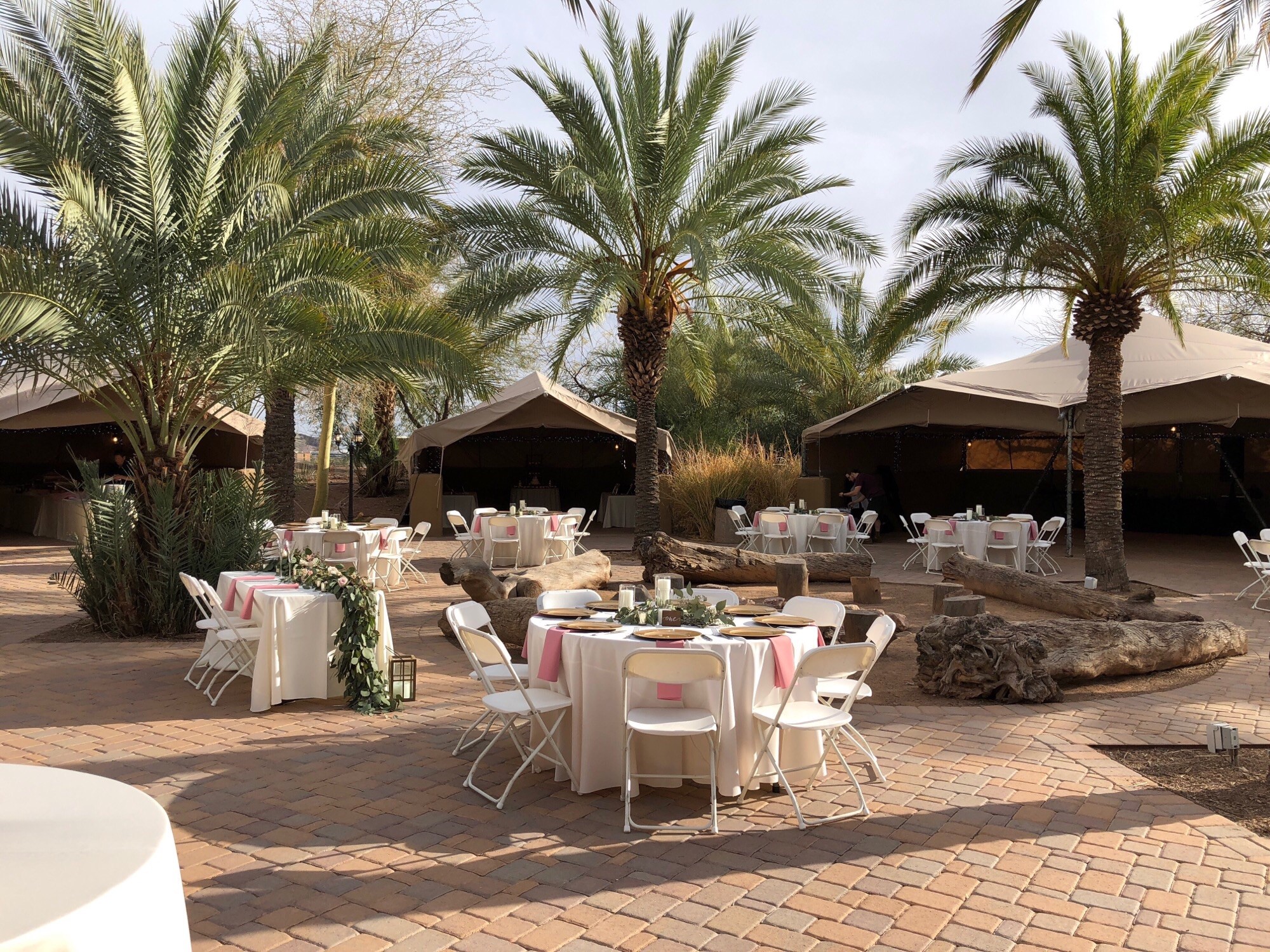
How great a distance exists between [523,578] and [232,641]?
298 centimetres

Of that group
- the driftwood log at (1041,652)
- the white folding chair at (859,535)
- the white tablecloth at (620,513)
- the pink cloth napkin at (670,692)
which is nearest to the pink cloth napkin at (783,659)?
the pink cloth napkin at (670,692)

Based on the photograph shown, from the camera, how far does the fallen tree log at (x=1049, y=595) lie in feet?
26.9

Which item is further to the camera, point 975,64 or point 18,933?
point 975,64

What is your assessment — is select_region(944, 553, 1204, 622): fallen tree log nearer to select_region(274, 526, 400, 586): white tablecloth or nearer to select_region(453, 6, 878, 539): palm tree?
select_region(453, 6, 878, 539): palm tree

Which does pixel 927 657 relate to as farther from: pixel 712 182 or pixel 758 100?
pixel 758 100

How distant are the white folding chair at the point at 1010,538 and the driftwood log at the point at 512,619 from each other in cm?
743

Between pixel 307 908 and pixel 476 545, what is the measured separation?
453 inches

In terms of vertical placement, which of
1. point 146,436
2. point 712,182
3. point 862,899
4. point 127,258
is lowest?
point 862,899

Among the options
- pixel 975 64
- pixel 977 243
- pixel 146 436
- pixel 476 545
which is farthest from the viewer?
pixel 476 545

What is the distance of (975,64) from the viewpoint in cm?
543

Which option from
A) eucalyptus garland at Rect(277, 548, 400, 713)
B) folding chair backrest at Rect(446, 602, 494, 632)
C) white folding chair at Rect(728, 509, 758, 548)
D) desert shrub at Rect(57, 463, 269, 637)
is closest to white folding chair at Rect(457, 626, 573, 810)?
folding chair backrest at Rect(446, 602, 494, 632)

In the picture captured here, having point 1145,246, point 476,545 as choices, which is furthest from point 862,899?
point 476,545

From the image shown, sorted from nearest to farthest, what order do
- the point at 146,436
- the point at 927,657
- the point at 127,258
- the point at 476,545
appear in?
the point at 927,657, the point at 127,258, the point at 146,436, the point at 476,545

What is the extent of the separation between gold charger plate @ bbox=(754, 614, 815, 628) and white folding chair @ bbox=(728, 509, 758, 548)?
28.4 ft
